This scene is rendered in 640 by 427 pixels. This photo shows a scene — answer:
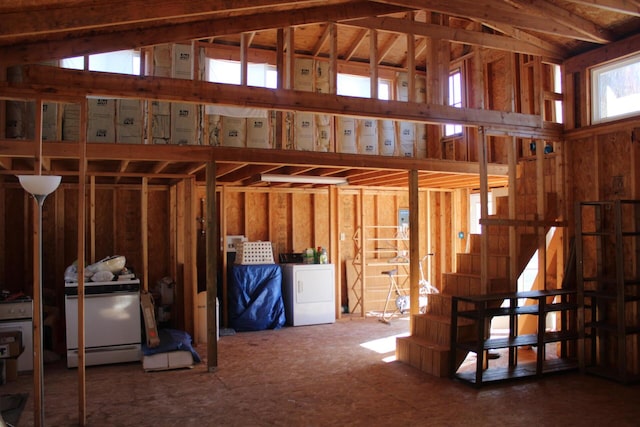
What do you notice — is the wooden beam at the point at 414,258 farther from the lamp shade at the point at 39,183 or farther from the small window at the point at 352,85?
the lamp shade at the point at 39,183

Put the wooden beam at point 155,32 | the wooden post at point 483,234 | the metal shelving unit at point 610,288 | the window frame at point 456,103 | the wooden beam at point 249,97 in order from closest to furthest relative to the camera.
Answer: the wooden beam at point 155,32 → the wooden beam at point 249,97 → the metal shelving unit at point 610,288 → the wooden post at point 483,234 → the window frame at point 456,103

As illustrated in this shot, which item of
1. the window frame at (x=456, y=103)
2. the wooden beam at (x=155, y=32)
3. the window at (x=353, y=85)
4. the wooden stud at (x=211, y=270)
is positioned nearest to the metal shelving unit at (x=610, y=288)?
the wooden beam at (x=155, y=32)

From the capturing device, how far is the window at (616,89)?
5.66m

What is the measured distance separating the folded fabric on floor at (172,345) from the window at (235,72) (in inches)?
196

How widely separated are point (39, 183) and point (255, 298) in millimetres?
5357

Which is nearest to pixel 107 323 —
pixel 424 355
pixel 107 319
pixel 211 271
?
pixel 107 319

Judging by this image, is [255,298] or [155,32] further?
[255,298]

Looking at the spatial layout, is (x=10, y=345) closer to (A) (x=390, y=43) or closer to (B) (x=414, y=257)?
(B) (x=414, y=257)

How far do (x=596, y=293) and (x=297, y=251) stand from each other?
5534 mm

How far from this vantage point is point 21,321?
6.10 meters

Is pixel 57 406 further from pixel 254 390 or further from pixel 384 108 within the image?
pixel 384 108

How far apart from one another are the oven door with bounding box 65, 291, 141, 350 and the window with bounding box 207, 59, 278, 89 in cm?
488

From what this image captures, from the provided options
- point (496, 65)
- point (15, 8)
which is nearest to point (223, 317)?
point (15, 8)

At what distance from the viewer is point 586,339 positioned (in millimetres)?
6000
